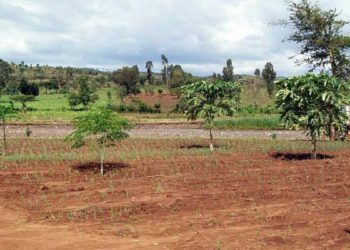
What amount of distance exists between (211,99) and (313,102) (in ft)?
19.8

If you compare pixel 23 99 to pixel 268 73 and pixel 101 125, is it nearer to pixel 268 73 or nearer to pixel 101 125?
pixel 268 73

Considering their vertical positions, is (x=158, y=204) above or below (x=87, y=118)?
below

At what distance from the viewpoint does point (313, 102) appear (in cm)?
2177

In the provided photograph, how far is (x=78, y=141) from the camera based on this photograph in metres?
19.1

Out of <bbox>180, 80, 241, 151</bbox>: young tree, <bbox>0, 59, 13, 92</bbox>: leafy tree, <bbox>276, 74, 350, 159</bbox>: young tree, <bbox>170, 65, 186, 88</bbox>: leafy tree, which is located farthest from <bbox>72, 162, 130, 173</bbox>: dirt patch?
<bbox>0, 59, 13, 92</bbox>: leafy tree

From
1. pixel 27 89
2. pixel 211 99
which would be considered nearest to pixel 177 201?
pixel 211 99

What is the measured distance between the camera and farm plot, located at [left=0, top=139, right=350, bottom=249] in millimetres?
10578

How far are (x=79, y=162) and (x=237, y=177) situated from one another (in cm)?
716

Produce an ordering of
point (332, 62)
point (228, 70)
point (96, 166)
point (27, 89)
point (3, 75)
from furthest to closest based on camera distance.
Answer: point (228, 70) < point (3, 75) < point (27, 89) < point (332, 62) < point (96, 166)

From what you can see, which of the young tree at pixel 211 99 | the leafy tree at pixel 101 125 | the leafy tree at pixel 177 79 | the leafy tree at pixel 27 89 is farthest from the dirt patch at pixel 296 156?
the leafy tree at pixel 177 79

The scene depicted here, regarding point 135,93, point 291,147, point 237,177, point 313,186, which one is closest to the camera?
point 313,186

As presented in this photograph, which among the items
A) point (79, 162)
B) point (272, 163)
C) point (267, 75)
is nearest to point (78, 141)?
point (79, 162)

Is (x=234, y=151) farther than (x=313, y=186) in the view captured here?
Yes

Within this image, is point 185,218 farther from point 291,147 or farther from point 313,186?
point 291,147
